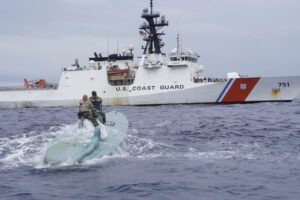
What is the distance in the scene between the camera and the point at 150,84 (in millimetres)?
49406

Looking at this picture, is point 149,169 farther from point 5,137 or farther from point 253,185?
point 5,137

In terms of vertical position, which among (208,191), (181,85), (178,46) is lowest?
(208,191)

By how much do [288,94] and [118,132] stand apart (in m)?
32.8

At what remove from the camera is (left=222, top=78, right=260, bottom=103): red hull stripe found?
46.8 meters

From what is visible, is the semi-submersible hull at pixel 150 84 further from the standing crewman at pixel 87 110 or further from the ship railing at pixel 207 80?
the standing crewman at pixel 87 110

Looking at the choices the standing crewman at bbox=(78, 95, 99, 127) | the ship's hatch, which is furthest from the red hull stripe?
the standing crewman at bbox=(78, 95, 99, 127)

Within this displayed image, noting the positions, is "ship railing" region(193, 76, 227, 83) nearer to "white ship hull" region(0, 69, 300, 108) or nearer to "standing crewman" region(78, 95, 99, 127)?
"white ship hull" region(0, 69, 300, 108)

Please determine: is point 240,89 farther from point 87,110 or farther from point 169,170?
point 169,170

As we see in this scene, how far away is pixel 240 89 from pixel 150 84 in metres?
9.54

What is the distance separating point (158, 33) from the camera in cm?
5394

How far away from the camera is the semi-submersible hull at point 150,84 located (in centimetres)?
4741

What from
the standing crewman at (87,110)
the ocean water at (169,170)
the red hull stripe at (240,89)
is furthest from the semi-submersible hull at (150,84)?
the standing crewman at (87,110)

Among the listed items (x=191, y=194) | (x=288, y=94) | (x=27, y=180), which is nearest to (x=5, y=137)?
(x=27, y=180)

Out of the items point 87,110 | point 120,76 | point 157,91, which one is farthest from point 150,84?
point 87,110
